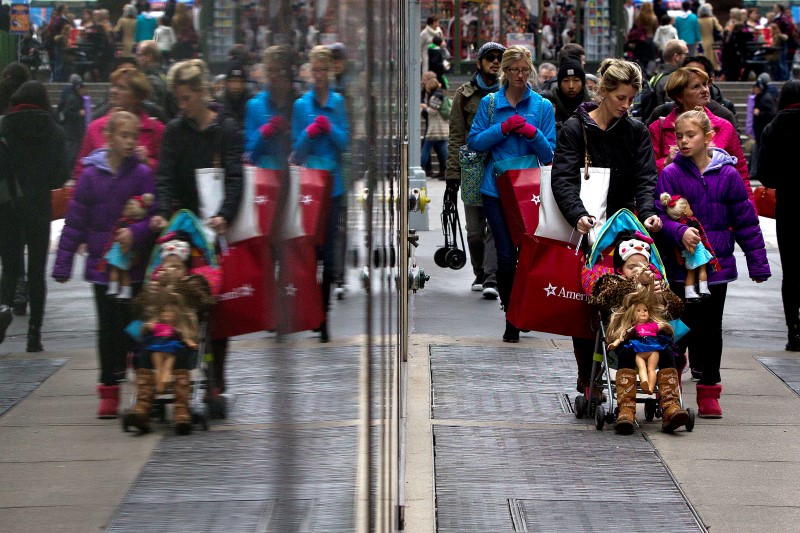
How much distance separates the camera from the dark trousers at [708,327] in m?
6.31

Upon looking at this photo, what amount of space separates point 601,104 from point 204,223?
580 cm

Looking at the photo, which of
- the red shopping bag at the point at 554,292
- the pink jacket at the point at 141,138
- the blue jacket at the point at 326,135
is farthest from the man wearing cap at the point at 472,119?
the pink jacket at the point at 141,138

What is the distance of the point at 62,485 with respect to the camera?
2.03ft

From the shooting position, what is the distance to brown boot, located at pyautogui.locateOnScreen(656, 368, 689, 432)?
19.1 ft

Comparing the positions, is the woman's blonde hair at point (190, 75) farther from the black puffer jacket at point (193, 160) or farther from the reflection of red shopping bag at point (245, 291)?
the reflection of red shopping bag at point (245, 291)

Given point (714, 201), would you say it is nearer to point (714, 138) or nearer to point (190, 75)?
point (714, 138)

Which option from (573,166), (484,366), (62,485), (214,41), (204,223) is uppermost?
(214,41)

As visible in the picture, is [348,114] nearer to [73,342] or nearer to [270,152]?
[270,152]

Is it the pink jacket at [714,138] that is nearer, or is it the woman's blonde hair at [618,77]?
the woman's blonde hair at [618,77]

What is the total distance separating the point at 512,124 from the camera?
25.4ft

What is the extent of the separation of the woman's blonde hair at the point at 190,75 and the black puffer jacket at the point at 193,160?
20mm

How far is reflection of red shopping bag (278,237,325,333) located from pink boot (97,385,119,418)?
0.26 meters

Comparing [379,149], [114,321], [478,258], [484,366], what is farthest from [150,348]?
[478,258]

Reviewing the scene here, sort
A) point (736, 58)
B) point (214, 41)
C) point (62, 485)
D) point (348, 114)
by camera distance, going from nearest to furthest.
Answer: point (62, 485), point (214, 41), point (348, 114), point (736, 58)
